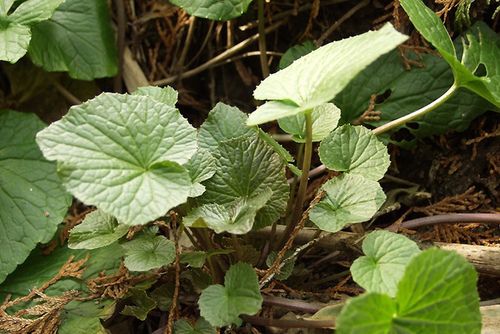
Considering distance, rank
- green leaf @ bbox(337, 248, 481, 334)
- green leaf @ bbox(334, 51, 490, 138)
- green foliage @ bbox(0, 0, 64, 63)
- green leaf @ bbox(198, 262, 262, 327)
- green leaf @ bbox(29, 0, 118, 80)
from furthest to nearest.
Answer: green leaf @ bbox(29, 0, 118, 80)
green leaf @ bbox(334, 51, 490, 138)
green foliage @ bbox(0, 0, 64, 63)
green leaf @ bbox(198, 262, 262, 327)
green leaf @ bbox(337, 248, 481, 334)

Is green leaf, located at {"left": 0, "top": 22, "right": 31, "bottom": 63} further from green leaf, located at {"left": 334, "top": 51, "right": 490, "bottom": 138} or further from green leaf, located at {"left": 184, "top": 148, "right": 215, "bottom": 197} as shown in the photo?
green leaf, located at {"left": 334, "top": 51, "right": 490, "bottom": 138}

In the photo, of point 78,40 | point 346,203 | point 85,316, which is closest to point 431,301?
point 346,203

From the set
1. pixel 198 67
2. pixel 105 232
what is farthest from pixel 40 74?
pixel 105 232

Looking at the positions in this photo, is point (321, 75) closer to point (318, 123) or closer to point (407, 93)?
point (318, 123)

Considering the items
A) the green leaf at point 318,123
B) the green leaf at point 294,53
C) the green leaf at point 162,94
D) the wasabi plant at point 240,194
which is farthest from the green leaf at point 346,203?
the green leaf at point 294,53

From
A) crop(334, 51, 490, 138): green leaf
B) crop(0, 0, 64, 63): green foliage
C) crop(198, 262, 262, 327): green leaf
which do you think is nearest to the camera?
crop(198, 262, 262, 327): green leaf

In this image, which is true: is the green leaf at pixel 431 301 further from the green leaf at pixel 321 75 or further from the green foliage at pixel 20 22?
the green foliage at pixel 20 22

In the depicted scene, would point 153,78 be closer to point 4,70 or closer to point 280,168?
point 4,70

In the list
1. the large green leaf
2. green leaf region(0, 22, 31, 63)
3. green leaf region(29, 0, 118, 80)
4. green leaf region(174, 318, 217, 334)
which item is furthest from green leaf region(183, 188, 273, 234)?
green leaf region(29, 0, 118, 80)
